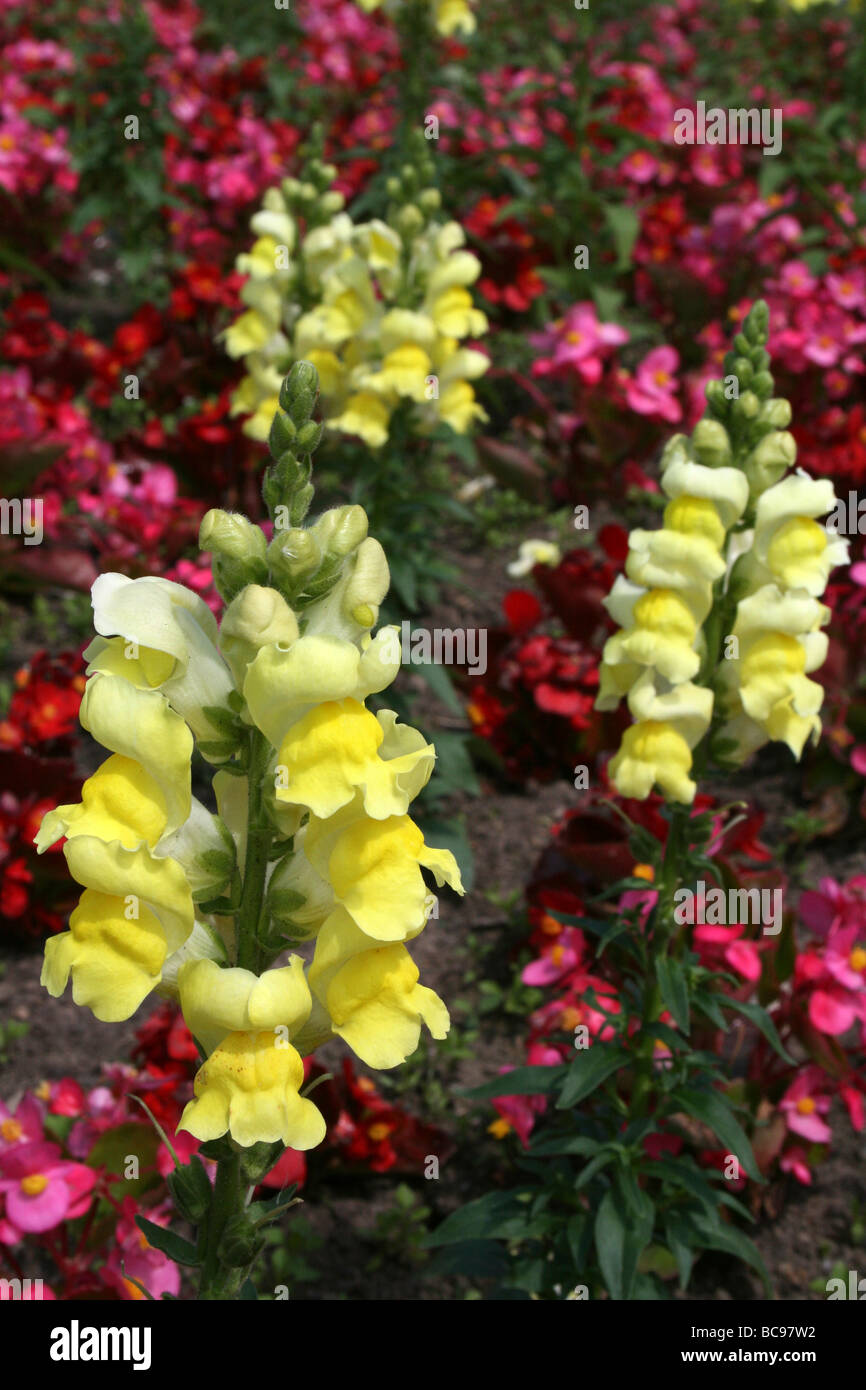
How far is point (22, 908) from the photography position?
143 inches

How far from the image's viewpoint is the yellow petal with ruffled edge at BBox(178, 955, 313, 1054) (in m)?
1.61

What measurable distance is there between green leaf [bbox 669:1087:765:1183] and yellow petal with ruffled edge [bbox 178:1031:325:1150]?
3.56 ft

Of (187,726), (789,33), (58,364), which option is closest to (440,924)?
(187,726)

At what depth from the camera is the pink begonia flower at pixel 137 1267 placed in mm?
2463

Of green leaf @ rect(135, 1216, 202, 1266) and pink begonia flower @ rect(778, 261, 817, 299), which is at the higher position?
pink begonia flower @ rect(778, 261, 817, 299)

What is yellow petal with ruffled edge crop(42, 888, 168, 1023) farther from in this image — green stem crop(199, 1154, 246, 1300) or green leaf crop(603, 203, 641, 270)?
green leaf crop(603, 203, 641, 270)

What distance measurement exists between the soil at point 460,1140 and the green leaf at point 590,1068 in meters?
0.77

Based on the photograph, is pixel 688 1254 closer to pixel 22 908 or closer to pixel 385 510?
pixel 22 908

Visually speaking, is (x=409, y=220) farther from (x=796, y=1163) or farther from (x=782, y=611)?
(x=796, y=1163)

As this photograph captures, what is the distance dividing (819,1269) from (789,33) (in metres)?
9.31

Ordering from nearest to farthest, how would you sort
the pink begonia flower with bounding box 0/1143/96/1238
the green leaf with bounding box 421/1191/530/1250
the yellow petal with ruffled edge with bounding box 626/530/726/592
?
the yellow petal with ruffled edge with bounding box 626/530/726/592 → the pink begonia flower with bounding box 0/1143/96/1238 → the green leaf with bounding box 421/1191/530/1250

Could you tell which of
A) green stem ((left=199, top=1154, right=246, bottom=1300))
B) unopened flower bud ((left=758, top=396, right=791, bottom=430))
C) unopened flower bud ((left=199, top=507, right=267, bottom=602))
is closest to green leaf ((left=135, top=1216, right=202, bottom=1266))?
green stem ((left=199, top=1154, right=246, bottom=1300))

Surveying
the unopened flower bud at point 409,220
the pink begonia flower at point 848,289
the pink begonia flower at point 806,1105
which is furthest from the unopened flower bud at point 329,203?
the pink begonia flower at point 806,1105
